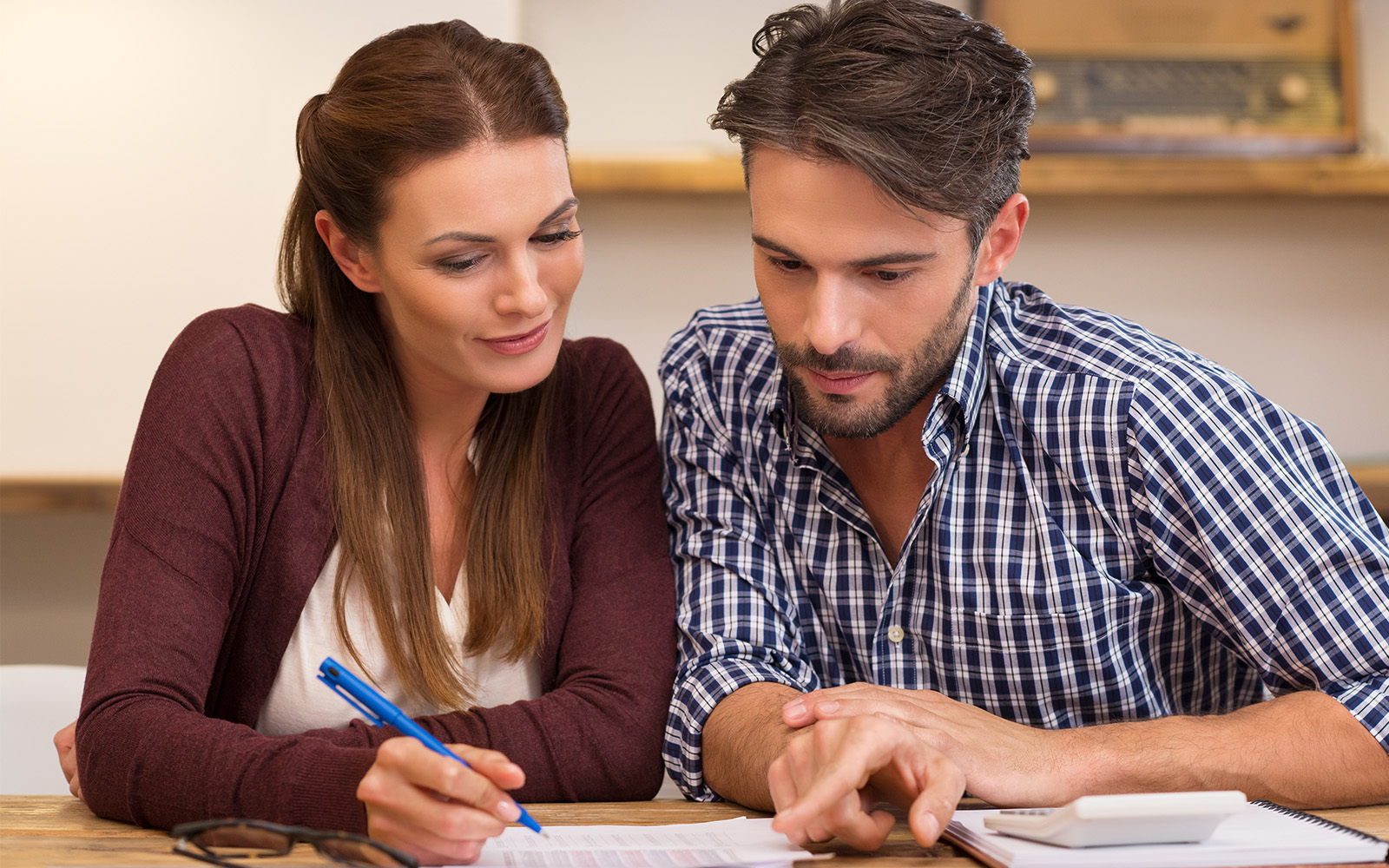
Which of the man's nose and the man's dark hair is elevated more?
the man's dark hair

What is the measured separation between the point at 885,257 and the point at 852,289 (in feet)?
0.15

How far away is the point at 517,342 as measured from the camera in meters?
1.25

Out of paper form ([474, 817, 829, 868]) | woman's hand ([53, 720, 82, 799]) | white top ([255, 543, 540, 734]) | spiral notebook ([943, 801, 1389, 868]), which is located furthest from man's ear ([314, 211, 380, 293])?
spiral notebook ([943, 801, 1389, 868])

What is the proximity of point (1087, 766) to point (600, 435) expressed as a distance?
0.66 metres

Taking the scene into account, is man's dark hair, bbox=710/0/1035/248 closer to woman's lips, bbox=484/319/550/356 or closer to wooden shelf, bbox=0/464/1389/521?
woman's lips, bbox=484/319/550/356

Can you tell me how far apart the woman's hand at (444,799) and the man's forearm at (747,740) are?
29cm

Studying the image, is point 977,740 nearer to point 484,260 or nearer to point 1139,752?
point 1139,752

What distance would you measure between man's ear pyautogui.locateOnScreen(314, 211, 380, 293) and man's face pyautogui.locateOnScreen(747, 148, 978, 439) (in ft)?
1.40

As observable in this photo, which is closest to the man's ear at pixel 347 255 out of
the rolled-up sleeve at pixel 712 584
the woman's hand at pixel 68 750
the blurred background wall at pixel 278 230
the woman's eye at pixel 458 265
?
the woman's eye at pixel 458 265

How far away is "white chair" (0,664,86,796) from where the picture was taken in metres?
1.36

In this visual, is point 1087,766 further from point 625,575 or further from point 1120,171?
point 1120,171

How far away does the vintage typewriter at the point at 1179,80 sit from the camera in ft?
7.62

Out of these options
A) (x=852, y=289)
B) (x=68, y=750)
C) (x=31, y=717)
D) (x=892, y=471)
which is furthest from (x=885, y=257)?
(x=31, y=717)

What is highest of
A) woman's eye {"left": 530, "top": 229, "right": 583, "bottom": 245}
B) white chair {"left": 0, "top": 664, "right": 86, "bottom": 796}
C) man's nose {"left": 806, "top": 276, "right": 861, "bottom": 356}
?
woman's eye {"left": 530, "top": 229, "right": 583, "bottom": 245}
